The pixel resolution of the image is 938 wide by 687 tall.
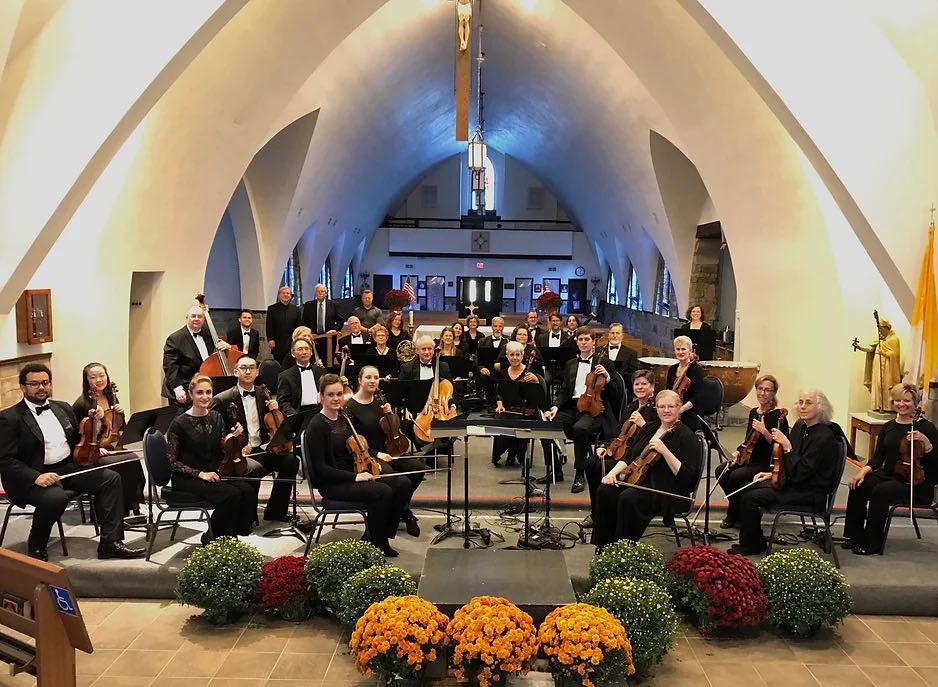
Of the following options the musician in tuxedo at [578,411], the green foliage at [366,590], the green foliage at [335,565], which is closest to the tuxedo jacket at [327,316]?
the musician in tuxedo at [578,411]

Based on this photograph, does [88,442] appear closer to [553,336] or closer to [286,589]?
[286,589]

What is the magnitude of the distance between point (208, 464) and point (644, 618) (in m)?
3.14

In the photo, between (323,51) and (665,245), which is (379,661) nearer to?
(323,51)

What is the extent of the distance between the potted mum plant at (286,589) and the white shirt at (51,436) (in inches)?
67.7

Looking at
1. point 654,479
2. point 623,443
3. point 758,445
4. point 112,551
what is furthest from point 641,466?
point 112,551

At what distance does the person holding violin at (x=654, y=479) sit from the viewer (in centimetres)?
552

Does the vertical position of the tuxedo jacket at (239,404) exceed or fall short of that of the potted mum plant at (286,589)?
it exceeds it

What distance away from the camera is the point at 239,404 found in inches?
250

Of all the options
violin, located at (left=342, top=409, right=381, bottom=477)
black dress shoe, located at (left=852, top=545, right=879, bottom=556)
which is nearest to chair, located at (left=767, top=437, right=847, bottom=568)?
black dress shoe, located at (left=852, top=545, right=879, bottom=556)

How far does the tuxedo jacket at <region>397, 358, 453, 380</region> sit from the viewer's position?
316 inches

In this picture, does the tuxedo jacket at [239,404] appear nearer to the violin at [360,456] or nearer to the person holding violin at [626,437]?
the violin at [360,456]

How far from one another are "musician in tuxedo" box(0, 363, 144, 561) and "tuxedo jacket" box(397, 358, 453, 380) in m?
3.03

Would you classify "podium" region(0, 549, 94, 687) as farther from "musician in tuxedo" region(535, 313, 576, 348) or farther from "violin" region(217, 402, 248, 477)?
"musician in tuxedo" region(535, 313, 576, 348)

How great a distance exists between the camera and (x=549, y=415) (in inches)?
281
